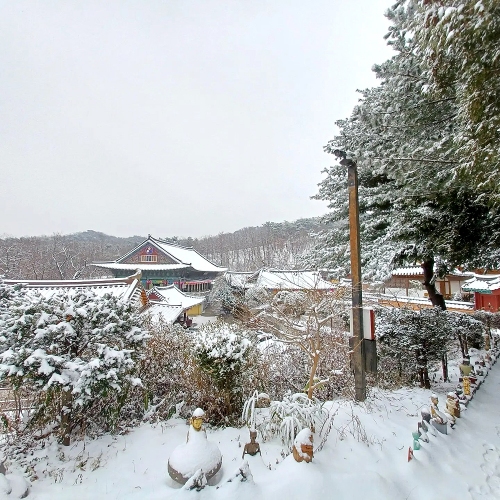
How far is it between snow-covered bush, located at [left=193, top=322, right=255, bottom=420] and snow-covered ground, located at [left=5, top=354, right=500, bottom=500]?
356 mm

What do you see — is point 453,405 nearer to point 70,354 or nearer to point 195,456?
point 195,456

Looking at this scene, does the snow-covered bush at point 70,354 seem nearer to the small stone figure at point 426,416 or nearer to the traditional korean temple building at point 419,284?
the small stone figure at point 426,416

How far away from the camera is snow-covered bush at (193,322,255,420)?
373 cm

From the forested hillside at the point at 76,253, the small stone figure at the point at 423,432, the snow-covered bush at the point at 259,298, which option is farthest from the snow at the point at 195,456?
the forested hillside at the point at 76,253

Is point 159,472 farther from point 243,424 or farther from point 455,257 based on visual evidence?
point 455,257

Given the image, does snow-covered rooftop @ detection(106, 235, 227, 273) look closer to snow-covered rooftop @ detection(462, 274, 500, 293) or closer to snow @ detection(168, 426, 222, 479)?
snow-covered rooftop @ detection(462, 274, 500, 293)

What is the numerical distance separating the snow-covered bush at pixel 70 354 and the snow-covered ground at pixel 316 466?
420mm

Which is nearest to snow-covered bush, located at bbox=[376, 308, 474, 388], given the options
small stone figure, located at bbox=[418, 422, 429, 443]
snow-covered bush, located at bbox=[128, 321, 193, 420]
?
small stone figure, located at bbox=[418, 422, 429, 443]

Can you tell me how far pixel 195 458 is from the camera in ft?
8.23

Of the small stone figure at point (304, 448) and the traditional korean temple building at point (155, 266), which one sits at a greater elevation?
the traditional korean temple building at point (155, 266)

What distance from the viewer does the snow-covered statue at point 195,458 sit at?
2.48 meters

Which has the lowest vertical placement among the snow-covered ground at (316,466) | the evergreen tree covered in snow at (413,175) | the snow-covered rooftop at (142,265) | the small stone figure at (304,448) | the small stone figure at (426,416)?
the snow-covered ground at (316,466)

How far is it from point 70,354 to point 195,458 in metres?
1.90

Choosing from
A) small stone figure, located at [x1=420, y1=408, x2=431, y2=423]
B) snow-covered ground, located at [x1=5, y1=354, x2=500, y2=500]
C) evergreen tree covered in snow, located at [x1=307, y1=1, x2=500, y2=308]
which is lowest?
snow-covered ground, located at [x1=5, y1=354, x2=500, y2=500]
